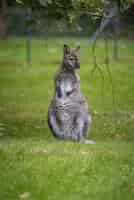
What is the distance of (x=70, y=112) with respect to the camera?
50.3 ft

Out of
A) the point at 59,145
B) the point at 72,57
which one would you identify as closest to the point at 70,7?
the point at 72,57

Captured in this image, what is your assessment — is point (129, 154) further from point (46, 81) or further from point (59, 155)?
point (46, 81)

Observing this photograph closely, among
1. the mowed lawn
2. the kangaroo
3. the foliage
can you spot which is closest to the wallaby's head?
the kangaroo

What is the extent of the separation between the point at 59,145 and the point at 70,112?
202cm

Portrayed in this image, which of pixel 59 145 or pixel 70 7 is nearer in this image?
pixel 59 145

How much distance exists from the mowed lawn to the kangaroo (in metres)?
0.31

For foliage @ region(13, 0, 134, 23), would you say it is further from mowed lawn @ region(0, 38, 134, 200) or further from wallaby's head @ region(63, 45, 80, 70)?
mowed lawn @ region(0, 38, 134, 200)

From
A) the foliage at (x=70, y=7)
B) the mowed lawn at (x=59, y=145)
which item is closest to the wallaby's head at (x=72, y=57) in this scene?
the foliage at (x=70, y=7)

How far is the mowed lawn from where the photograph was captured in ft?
33.1

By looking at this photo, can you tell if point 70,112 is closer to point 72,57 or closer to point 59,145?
point 72,57

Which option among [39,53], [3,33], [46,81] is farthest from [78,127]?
[3,33]

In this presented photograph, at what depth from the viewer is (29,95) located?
2642 cm

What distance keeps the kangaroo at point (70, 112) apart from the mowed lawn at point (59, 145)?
0.31m

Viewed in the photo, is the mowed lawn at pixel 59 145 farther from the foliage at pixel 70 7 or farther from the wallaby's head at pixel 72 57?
the foliage at pixel 70 7
